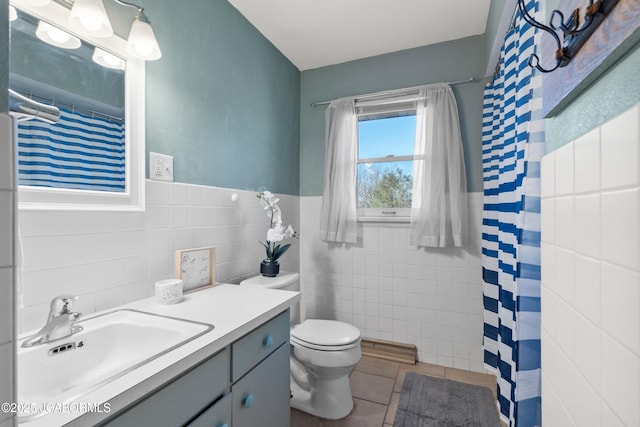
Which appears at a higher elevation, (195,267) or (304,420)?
(195,267)

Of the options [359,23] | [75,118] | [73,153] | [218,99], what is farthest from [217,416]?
[359,23]

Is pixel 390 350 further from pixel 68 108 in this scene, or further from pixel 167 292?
pixel 68 108

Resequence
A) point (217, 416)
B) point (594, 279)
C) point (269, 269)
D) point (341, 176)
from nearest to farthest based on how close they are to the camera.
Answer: point (594, 279) → point (217, 416) → point (269, 269) → point (341, 176)

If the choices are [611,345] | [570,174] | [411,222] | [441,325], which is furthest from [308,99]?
[611,345]

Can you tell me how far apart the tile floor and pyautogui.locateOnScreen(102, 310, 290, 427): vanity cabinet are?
19.1 inches

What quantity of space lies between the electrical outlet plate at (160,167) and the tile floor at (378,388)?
1.51m

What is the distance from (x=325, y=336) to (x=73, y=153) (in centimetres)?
153

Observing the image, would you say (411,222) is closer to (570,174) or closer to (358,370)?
(358,370)

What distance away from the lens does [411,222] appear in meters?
2.32

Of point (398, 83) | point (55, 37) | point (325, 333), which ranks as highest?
point (398, 83)

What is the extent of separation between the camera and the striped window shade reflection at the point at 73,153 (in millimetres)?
985

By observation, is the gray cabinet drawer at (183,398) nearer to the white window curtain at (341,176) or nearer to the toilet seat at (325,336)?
the toilet seat at (325,336)

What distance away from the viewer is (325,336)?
1.79m

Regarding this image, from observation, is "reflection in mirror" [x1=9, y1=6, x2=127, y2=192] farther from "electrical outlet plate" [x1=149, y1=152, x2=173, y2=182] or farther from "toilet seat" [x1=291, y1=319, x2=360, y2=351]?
"toilet seat" [x1=291, y1=319, x2=360, y2=351]
